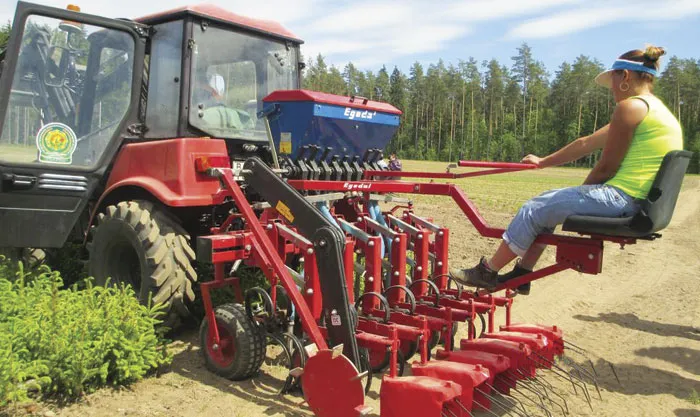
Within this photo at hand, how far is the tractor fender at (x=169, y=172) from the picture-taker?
4406 mm

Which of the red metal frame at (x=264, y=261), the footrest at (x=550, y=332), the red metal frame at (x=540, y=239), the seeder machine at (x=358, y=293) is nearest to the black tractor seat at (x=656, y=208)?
the seeder machine at (x=358, y=293)

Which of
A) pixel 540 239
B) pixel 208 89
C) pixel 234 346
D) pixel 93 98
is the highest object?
pixel 208 89

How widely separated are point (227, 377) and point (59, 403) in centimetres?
102

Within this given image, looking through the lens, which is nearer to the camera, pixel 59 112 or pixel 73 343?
pixel 73 343

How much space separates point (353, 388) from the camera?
3170mm

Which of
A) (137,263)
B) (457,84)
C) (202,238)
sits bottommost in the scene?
(137,263)

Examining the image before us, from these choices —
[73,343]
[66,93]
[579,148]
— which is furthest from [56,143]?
[579,148]

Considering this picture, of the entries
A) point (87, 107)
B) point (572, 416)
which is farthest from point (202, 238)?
point (572, 416)

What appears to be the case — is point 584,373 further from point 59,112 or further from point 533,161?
point 59,112

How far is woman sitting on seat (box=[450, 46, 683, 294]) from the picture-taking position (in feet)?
10.6

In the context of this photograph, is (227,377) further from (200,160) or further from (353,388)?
(200,160)

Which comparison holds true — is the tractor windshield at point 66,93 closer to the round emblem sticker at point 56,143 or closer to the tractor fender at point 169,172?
the round emblem sticker at point 56,143

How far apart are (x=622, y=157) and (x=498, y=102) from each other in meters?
69.8

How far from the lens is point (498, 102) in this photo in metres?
70.1
